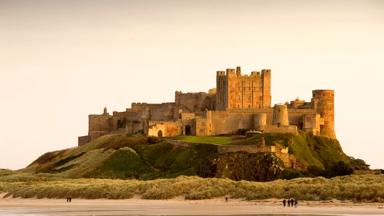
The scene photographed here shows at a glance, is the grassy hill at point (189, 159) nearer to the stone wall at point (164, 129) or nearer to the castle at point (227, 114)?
the stone wall at point (164, 129)

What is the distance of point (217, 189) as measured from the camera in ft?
257

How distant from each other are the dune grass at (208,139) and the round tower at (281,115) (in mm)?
5902

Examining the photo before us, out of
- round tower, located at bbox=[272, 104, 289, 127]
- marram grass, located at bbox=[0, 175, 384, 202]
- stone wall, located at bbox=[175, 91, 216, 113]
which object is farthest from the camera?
stone wall, located at bbox=[175, 91, 216, 113]

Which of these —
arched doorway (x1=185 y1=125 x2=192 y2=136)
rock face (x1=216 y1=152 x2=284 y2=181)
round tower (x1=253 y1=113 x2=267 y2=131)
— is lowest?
rock face (x1=216 y1=152 x2=284 y2=181)

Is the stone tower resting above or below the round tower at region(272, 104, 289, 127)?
above

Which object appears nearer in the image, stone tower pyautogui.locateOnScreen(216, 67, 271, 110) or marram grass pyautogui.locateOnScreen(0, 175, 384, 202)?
marram grass pyautogui.locateOnScreen(0, 175, 384, 202)

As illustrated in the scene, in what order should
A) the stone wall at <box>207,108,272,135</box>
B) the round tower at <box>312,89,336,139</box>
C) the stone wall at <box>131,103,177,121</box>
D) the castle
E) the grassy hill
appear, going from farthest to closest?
the stone wall at <box>131,103,177,121</box> → the round tower at <box>312,89,336,139</box> → the stone wall at <box>207,108,272,135</box> → the castle → the grassy hill

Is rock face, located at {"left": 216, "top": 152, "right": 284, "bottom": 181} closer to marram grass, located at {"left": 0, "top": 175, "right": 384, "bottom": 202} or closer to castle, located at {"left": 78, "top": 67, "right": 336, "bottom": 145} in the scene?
marram grass, located at {"left": 0, "top": 175, "right": 384, "bottom": 202}

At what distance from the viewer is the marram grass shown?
7156 centimetres

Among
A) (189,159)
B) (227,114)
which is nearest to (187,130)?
(227,114)

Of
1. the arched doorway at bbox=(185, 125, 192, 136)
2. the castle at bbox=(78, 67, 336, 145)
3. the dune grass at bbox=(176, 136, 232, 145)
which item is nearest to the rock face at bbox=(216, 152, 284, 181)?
the dune grass at bbox=(176, 136, 232, 145)

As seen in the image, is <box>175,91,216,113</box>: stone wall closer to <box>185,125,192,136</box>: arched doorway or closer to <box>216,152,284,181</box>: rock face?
<box>185,125,192,136</box>: arched doorway

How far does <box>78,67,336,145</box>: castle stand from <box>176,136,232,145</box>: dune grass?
3.56 m

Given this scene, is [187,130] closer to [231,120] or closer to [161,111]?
[231,120]
